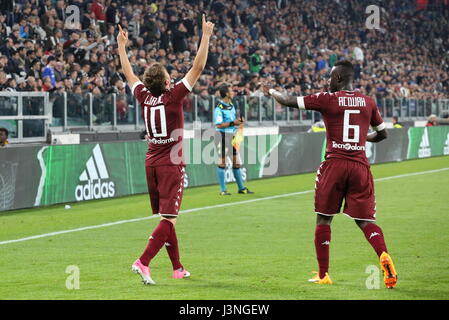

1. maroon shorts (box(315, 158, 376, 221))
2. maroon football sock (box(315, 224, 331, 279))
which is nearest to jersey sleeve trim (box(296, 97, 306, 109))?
maroon shorts (box(315, 158, 376, 221))

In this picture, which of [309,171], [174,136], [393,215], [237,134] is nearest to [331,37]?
[309,171]

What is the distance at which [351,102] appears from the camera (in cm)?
927

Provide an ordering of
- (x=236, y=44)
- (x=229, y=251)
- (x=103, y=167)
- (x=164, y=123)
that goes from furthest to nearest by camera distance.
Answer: (x=236, y=44), (x=103, y=167), (x=229, y=251), (x=164, y=123)

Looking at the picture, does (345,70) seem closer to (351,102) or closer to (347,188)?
(351,102)

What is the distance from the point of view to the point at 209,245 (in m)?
12.6

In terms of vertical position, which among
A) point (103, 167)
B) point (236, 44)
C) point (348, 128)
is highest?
point (236, 44)

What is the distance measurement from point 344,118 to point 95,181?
10856 millimetres

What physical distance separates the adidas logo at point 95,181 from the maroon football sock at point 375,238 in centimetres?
1057

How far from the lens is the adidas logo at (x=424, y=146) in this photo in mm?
35375

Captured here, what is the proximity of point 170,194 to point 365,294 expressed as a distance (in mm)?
2230

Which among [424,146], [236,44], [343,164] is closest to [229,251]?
[343,164]

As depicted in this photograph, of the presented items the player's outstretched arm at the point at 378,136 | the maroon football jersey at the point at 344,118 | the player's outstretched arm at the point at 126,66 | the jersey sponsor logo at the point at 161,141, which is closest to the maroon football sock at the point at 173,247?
the jersey sponsor logo at the point at 161,141

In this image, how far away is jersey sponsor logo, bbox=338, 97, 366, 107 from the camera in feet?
30.3
